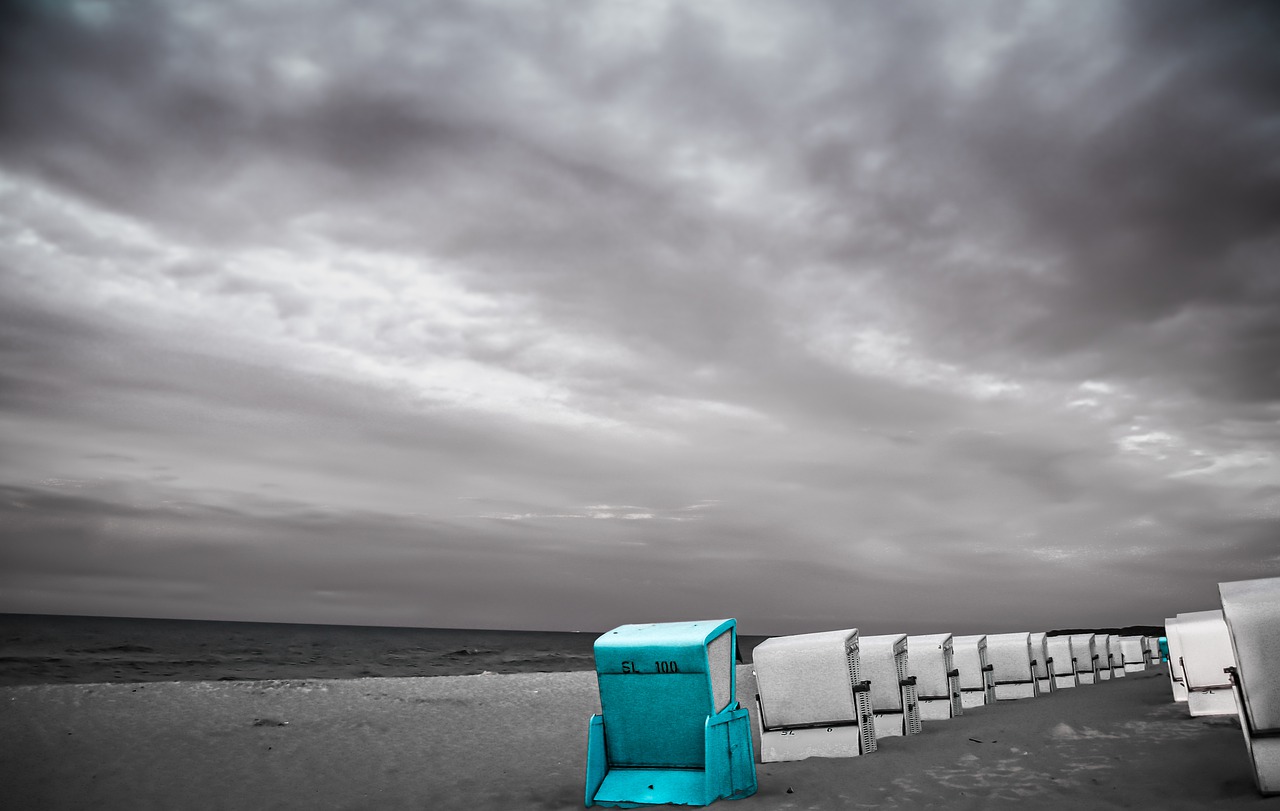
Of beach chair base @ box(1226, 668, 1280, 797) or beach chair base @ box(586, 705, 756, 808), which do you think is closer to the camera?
beach chair base @ box(1226, 668, 1280, 797)

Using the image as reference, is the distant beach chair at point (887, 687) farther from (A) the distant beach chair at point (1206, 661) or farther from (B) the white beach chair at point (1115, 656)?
(B) the white beach chair at point (1115, 656)

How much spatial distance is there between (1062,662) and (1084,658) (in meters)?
2.47

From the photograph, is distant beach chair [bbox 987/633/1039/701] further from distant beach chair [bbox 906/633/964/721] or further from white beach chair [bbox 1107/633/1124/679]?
white beach chair [bbox 1107/633/1124/679]

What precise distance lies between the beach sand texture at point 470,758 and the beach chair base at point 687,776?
0.31 meters

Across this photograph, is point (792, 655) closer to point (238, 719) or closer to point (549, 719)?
point (549, 719)

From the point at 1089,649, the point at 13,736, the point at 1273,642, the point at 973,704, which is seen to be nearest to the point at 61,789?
the point at 13,736

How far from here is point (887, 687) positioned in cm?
1315

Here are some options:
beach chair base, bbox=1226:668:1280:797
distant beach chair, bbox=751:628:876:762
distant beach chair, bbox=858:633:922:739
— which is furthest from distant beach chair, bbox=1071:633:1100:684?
beach chair base, bbox=1226:668:1280:797

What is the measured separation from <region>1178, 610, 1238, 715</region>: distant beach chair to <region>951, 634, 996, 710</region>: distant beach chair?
7124 millimetres

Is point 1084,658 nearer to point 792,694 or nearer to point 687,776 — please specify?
point 792,694

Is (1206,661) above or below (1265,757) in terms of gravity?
above

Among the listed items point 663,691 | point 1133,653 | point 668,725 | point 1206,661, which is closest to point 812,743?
point 668,725

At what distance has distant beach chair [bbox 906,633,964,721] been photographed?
53.8 ft

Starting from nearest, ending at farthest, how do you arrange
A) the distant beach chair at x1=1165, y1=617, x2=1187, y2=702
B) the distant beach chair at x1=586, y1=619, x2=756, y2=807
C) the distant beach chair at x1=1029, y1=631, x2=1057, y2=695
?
the distant beach chair at x1=586, y1=619, x2=756, y2=807, the distant beach chair at x1=1165, y1=617, x2=1187, y2=702, the distant beach chair at x1=1029, y1=631, x2=1057, y2=695
